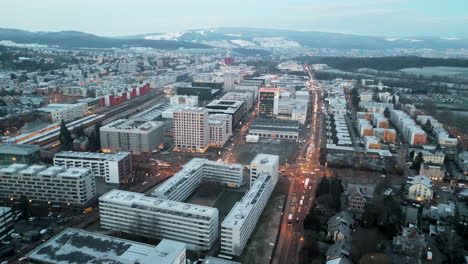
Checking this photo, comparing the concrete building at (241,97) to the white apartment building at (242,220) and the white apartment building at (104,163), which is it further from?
the white apartment building at (242,220)

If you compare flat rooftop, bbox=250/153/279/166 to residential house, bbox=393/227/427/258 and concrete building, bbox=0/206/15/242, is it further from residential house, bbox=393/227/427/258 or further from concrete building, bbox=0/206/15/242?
concrete building, bbox=0/206/15/242

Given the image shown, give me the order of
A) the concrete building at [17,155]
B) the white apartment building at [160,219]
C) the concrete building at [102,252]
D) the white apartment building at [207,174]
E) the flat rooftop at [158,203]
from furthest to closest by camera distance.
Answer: the concrete building at [17,155] → the white apartment building at [207,174] → the flat rooftop at [158,203] → the white apartment building at [160,219] → the concrete building at [102,252]

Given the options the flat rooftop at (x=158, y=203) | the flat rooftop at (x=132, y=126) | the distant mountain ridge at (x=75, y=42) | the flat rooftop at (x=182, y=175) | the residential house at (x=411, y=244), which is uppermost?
the distant mountain ridge at (x=75, y=42)

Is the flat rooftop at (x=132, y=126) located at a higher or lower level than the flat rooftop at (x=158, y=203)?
higher

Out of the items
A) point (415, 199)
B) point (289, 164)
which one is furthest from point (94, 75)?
point (415, 199)

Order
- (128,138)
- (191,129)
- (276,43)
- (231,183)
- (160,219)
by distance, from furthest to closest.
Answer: (276,43) < (191,129) < (128,138) < (231,183) < (160,219)

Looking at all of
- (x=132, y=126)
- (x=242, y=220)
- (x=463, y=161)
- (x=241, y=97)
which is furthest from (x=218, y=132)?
(x=463, y=161)

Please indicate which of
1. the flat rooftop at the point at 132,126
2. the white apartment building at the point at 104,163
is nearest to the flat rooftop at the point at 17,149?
the white apartment building at the point at 104,163

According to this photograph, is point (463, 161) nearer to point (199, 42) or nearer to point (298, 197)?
point (298, 197)
